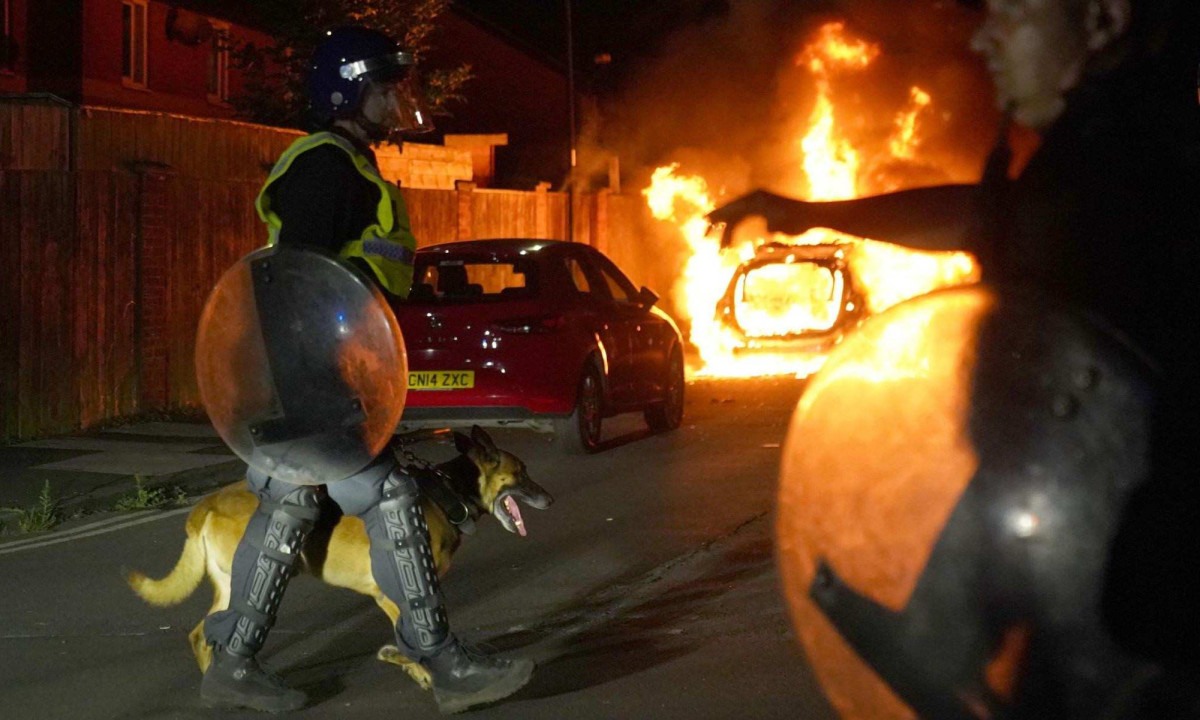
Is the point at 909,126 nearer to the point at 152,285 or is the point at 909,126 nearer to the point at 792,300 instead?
the point at 792,300

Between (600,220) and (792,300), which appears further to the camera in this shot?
(600,220)

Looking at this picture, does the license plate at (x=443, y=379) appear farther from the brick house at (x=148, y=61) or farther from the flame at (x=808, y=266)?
the brick house at (x=148, y=61)

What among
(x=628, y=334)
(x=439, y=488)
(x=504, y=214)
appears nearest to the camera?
(x=439, y=488)

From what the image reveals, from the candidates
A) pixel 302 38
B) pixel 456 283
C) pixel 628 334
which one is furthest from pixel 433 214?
pixel 456 283

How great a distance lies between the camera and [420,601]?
4.85 metres

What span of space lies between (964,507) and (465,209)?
67.4 ft

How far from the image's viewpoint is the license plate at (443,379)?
12.0m

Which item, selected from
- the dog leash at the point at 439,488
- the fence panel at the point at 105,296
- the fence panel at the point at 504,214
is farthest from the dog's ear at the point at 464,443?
the fence panel at the point at 504,214

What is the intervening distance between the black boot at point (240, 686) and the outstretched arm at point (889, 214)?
2871mm

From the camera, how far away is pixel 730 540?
8.45m

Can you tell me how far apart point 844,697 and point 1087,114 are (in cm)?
84

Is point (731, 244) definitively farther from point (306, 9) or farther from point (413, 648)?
point (306, 9)

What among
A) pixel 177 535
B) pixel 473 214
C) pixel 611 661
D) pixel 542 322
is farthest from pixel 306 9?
pixel 611 661

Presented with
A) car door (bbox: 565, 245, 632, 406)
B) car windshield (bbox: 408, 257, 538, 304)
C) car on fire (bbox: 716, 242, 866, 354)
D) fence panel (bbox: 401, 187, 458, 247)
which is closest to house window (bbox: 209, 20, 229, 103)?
fence panel (bbox: 401, 187, 458, 247)
